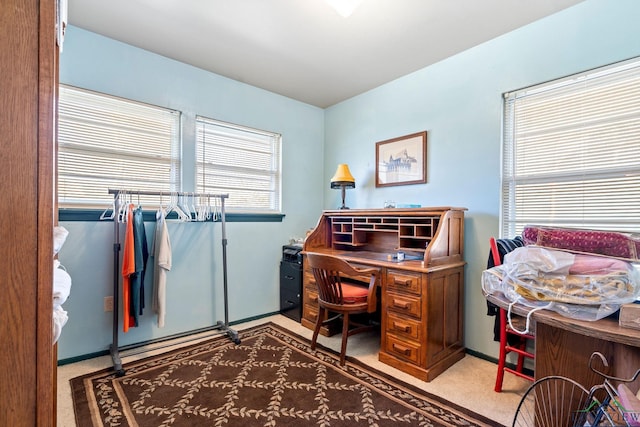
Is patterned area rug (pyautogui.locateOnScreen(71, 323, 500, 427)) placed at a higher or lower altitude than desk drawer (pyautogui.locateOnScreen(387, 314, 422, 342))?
lower

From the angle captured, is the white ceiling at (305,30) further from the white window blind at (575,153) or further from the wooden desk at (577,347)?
the wooden desk at (577,347)

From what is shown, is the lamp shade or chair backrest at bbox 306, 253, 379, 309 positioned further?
the lamp shade

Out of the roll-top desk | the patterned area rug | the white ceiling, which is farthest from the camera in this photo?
the roll-top desk

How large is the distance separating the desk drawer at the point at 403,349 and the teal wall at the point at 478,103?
68cm

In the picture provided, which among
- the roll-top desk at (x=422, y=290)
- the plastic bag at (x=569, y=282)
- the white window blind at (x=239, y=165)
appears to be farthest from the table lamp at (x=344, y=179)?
the plastic bag at (x=569, y=282)

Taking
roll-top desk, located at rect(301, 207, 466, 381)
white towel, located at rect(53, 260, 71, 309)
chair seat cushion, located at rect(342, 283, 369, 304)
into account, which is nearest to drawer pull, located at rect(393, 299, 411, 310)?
roll-top desk, located at rect(301, 207, 466, 381)

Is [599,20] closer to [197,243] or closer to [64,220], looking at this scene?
[197,243]

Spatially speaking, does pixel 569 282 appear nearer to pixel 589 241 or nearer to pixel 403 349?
pixel 589 241

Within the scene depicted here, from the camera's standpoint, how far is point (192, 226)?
3.00 metres

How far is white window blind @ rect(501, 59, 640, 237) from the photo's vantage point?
76.6 inches

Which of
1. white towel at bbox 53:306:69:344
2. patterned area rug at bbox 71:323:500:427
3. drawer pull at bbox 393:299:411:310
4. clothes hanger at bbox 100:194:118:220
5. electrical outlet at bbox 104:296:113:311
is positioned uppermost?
clothes hanger at bbox 100:194:118:220

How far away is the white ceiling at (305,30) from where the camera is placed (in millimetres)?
2109

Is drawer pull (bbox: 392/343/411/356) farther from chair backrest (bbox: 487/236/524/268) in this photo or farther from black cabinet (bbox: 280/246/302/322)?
black cabinet (bbox: 280/246/302/322)

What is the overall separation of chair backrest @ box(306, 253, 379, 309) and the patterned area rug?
1.68ft
